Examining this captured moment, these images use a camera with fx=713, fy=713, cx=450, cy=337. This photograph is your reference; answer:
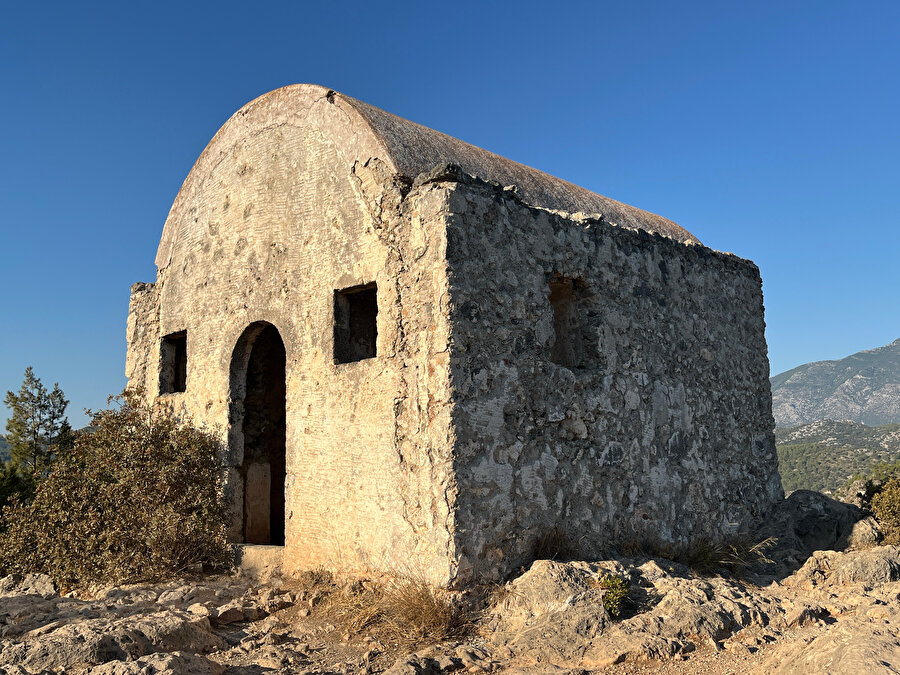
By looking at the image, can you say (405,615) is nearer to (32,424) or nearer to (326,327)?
(326,327)

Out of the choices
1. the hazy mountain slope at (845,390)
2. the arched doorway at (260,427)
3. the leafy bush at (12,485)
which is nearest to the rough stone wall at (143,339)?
the arched doorway at (260,427)

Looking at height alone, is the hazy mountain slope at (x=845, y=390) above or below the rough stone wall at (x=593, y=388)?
above

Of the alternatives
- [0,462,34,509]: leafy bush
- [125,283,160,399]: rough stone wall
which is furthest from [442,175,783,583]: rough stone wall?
[0,462,34,509]: leafy bush

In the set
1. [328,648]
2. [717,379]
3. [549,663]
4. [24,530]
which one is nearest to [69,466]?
[24,530]

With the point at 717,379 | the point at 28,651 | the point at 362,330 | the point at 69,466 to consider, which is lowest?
the point at 28,651

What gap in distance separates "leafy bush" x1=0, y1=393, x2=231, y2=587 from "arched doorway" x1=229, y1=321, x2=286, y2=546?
32 centimetres

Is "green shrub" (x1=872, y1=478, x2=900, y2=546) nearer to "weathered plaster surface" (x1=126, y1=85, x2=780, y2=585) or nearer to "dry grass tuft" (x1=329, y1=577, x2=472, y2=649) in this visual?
"weathered plaster surface" (x1=126, y1=85, x2=780, y2=585)

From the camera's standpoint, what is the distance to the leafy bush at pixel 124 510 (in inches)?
253

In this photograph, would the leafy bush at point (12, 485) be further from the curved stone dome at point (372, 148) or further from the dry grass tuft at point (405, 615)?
the dry grass tuft at point (405, 615)

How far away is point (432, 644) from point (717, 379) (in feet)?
15.4

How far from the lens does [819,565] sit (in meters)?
6.64

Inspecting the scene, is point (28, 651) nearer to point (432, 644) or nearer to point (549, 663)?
point (432, 644)

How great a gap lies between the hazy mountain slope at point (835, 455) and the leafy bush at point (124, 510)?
752 inches

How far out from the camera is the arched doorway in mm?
7125
